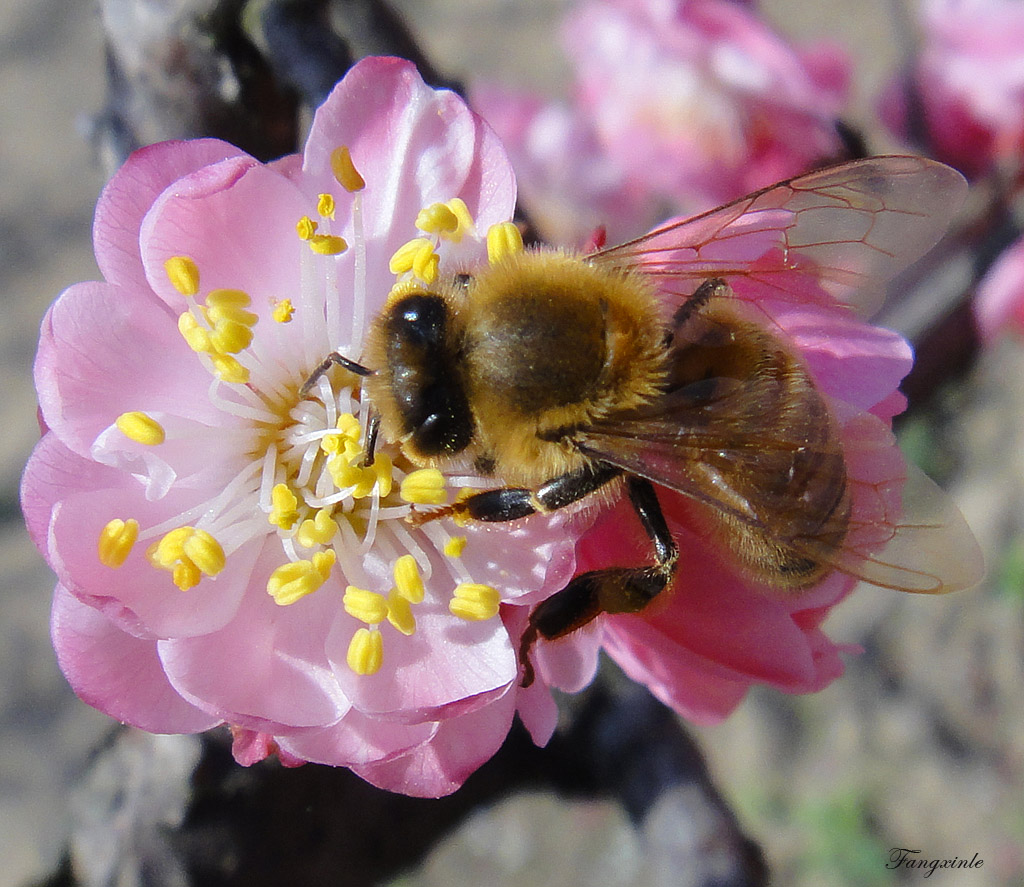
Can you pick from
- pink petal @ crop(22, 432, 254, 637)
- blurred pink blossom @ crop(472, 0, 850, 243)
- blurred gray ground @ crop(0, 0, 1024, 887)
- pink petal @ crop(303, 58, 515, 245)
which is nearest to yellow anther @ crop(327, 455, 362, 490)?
pink petal @ crop(22, 432, 254, 637)

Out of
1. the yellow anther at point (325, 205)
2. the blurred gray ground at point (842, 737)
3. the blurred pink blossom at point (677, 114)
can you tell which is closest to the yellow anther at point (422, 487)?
the yellow anther at point (325, 205)

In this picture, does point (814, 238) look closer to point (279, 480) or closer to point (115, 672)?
point (279, 480)

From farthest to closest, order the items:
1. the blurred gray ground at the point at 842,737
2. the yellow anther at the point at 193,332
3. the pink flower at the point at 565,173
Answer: the blurred gray ground at the point at 842,737 → the pink flower at the point at 565,173 → the yellow anther at the point at 193,332

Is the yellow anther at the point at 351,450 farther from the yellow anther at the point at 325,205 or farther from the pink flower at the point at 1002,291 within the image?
the pink flower at the point at 1002,291

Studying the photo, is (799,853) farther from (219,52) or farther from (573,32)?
(219,52)

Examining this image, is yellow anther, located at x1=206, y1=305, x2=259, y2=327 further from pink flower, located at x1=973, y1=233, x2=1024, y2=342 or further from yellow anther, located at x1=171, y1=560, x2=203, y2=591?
pink flower, located at x1=973, y1=233, x2=1024, y2=342

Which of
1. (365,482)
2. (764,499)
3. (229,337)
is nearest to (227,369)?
(229,337)

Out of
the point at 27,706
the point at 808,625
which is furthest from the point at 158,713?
the point at 27,706
